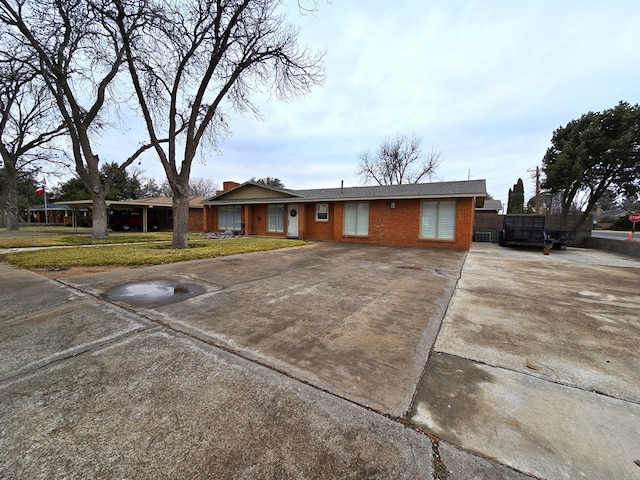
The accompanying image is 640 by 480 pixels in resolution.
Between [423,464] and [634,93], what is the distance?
832 inches

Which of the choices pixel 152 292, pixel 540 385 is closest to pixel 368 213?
pixel 152 292

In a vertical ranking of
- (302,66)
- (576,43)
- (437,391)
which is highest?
(302,66)

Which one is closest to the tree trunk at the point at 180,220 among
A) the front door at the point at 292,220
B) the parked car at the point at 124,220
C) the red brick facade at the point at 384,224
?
the red brick facade at the point at 384,224

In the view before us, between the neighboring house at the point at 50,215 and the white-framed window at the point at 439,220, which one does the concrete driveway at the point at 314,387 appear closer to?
the white-framed window at the point at 439,220

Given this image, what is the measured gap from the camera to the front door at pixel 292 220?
16062 millimetres

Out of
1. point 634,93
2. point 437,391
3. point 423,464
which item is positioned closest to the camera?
point 423,464

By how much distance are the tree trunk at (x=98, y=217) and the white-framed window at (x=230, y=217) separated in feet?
23.1

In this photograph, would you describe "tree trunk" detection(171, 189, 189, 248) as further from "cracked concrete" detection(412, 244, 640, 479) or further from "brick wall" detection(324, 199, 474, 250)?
"cracked concrete" detection(412, 244, 640, 479)

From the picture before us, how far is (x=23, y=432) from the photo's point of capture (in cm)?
151

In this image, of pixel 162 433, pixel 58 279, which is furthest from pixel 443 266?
pixel 58 279

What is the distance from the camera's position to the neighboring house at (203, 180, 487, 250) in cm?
1184

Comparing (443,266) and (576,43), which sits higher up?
(576,43)

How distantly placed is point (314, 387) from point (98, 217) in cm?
1651

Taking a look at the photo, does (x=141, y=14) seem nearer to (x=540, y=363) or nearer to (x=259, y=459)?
(x=259, y=459)
